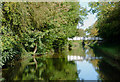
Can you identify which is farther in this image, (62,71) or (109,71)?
(62,71)

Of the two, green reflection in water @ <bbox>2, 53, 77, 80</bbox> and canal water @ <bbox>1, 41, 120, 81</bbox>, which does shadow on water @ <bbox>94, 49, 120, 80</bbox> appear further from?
green reflection in water @ <bbox>2, 53, 77, 80</bbox>

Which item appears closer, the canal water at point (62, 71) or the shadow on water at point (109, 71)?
the shadow on water at point (109, 71)

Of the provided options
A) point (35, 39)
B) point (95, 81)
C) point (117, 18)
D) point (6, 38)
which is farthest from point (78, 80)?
point (117, 18)

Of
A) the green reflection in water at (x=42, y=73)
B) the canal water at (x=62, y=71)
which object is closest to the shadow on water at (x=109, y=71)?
the canal water at (x=62, y=71)

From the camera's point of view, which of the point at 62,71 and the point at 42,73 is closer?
the point at 42,73

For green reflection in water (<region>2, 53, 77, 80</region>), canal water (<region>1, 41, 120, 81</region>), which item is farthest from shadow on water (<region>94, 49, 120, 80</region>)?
green reflection in water (<region>2, 53, 77, 80</region>)

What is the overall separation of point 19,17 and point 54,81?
6197 mm

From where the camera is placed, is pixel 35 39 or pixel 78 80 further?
pixel 35 39

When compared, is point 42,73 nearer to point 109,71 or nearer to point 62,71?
point 62,71

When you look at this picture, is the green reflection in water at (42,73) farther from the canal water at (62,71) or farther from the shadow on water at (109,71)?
A: the shadow on water at (109,71)

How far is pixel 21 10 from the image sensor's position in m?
11.0

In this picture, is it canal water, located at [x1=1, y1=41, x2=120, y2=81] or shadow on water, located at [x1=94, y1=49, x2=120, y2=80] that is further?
canal water, located at [x1=1, y1=41, x2=120, y2=81]

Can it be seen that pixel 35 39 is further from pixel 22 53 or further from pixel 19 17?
pixel 19 17

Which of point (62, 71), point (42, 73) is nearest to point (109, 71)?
point (62, 71)
